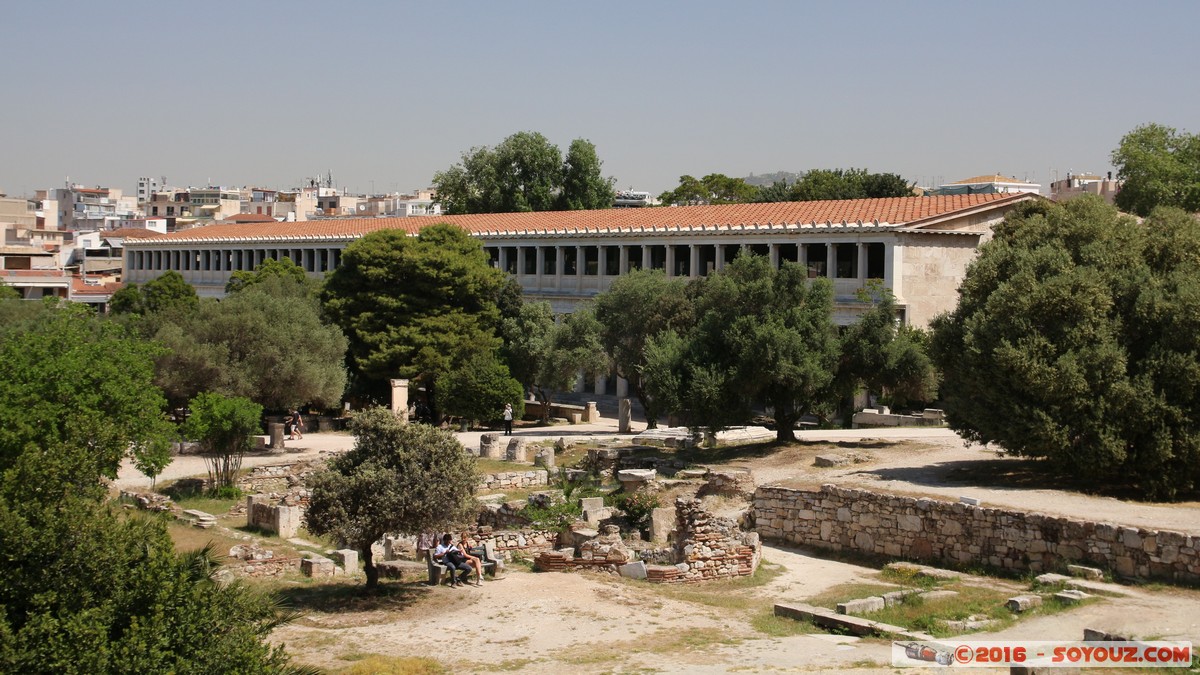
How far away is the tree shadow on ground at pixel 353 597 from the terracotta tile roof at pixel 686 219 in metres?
32.1

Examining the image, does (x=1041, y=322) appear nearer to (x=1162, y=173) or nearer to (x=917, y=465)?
(x=917, y=465)

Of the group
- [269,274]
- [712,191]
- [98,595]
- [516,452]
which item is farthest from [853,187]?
[98,595]

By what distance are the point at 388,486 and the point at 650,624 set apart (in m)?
4.85

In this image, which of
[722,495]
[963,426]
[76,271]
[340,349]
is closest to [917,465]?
[963,426]

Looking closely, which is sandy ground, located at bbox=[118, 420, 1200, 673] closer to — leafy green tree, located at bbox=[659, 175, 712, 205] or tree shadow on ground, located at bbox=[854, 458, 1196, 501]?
tree shadow on ground, located at bbox=[854, 458, 1196, 501]

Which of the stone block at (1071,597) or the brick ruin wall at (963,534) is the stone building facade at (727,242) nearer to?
the brick ruin wall at (963,534)

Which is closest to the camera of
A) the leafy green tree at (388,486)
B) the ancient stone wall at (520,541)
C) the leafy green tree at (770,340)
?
the leafy green tree at (388,486)

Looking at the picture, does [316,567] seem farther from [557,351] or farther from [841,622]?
[557,351]

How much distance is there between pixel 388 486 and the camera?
20719 millimetres

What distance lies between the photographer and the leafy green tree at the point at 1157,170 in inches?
2488

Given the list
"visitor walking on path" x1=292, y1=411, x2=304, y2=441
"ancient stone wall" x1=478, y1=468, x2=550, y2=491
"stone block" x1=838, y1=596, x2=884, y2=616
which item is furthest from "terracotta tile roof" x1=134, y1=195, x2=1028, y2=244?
"stone block" x1=838, y1=596, x2=884, y2=616

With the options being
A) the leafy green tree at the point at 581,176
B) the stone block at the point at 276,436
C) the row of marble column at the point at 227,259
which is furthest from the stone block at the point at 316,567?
the leafy green tree at the point at 581,176

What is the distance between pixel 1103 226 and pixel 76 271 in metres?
92.2

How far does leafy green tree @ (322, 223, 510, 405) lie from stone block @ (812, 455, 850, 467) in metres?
20.5
